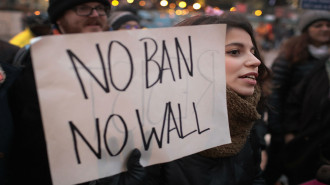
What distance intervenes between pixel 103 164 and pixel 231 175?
686 mm

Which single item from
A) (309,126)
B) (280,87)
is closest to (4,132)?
(309,126)

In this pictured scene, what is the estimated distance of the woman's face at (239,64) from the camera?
1428mm

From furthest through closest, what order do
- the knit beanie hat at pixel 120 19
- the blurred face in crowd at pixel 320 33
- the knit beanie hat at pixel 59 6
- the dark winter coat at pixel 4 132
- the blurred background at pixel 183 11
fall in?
1. the blurred background at pixel 183 11
2. the knit beanie hat at pixel 120 19
3. the blurred face in crowd at pixel 320 33
4. the knit beanie hat at pixel 59 6
5. the dark winter coat at pixel 4 132

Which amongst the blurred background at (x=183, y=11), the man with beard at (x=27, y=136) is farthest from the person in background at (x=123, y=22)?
the man with beard at (x=27, y=136)

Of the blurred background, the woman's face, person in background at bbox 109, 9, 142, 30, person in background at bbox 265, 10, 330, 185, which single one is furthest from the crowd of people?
person in background at bbox 109, 9, 142, 30

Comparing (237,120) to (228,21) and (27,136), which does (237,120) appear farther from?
(27,136)

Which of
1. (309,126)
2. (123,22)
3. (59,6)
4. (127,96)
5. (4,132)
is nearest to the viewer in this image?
(127,96)

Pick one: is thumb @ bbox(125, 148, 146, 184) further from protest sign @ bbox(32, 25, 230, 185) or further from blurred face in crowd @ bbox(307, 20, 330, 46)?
blurred face in crowd @ bbox(307, 20, 330, 46)

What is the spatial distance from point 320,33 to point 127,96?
9.22 ft

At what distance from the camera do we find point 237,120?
1.52 m

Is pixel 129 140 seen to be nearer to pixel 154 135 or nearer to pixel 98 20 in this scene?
pixel 154 135

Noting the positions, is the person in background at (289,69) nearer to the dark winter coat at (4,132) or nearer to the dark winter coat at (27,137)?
the dark winter coat at (27,137)

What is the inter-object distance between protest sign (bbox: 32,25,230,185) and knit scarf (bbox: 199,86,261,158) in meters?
0.07

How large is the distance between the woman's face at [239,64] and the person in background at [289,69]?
1758 millimetres
